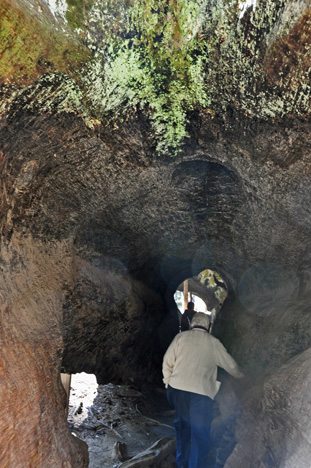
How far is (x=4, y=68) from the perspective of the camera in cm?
243

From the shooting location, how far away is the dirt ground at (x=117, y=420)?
5.06 meters

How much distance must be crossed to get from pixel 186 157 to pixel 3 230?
1.73m

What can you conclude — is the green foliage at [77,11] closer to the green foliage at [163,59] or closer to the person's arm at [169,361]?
the green foliage at [163,59]

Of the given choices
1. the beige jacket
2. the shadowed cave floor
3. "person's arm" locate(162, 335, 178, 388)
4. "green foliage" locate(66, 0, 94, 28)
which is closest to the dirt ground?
the shadowed cave floor

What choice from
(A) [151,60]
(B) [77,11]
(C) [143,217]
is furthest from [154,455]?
(B) [77,11]

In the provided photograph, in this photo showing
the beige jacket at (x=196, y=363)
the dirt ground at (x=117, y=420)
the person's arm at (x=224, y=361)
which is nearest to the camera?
the beige jacket at (x=196, y=363)

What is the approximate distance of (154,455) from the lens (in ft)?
14.8

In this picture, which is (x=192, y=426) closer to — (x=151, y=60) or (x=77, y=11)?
(x=151, y=60)

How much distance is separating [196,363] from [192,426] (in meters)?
0.57

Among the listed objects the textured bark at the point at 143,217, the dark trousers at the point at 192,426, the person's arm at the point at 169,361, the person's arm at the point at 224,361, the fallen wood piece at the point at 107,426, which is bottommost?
the fallen wood piece at the point at 107,426

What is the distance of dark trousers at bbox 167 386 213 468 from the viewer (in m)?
3.61

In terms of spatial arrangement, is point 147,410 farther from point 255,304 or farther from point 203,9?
point 203,9

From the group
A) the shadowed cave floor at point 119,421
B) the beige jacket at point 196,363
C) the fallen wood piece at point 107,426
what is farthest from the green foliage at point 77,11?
the fallen wood piece at point 107,426

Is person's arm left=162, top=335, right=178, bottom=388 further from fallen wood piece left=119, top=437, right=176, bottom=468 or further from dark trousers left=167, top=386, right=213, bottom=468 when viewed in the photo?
fallen wood piece left=119, top=437, right=176, bottom=468
